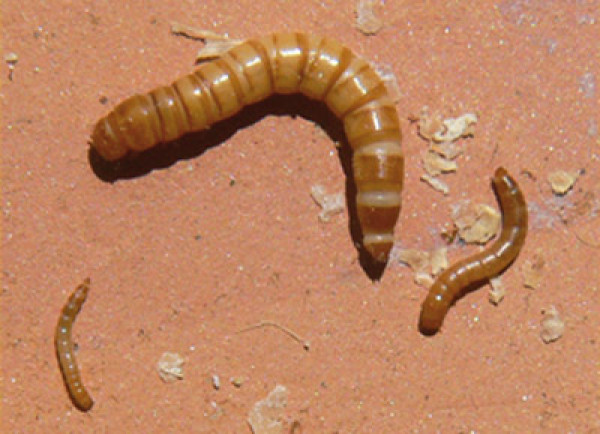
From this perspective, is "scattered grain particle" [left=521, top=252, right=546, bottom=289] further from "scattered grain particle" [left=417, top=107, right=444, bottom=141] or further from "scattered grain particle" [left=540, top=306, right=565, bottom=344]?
"scattered grain particle" [left=417, top=107, right=444, bottom=141]

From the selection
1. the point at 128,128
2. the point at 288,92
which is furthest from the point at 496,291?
the point at 128,128

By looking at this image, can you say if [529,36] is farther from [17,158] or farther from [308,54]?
[17,158]

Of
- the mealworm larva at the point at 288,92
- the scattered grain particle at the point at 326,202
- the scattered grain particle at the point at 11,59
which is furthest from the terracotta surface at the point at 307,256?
the scattered grain particle at the point at 11,59

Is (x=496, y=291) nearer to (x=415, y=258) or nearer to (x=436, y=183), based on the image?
(x=415, y=258)

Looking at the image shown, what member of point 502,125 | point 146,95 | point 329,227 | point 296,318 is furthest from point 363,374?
point 146,95

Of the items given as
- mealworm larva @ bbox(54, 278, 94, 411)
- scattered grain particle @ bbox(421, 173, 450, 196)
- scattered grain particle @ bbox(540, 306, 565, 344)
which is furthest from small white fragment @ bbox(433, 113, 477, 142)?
mealworm larva @ bbox(54, 278, 94, 411)
